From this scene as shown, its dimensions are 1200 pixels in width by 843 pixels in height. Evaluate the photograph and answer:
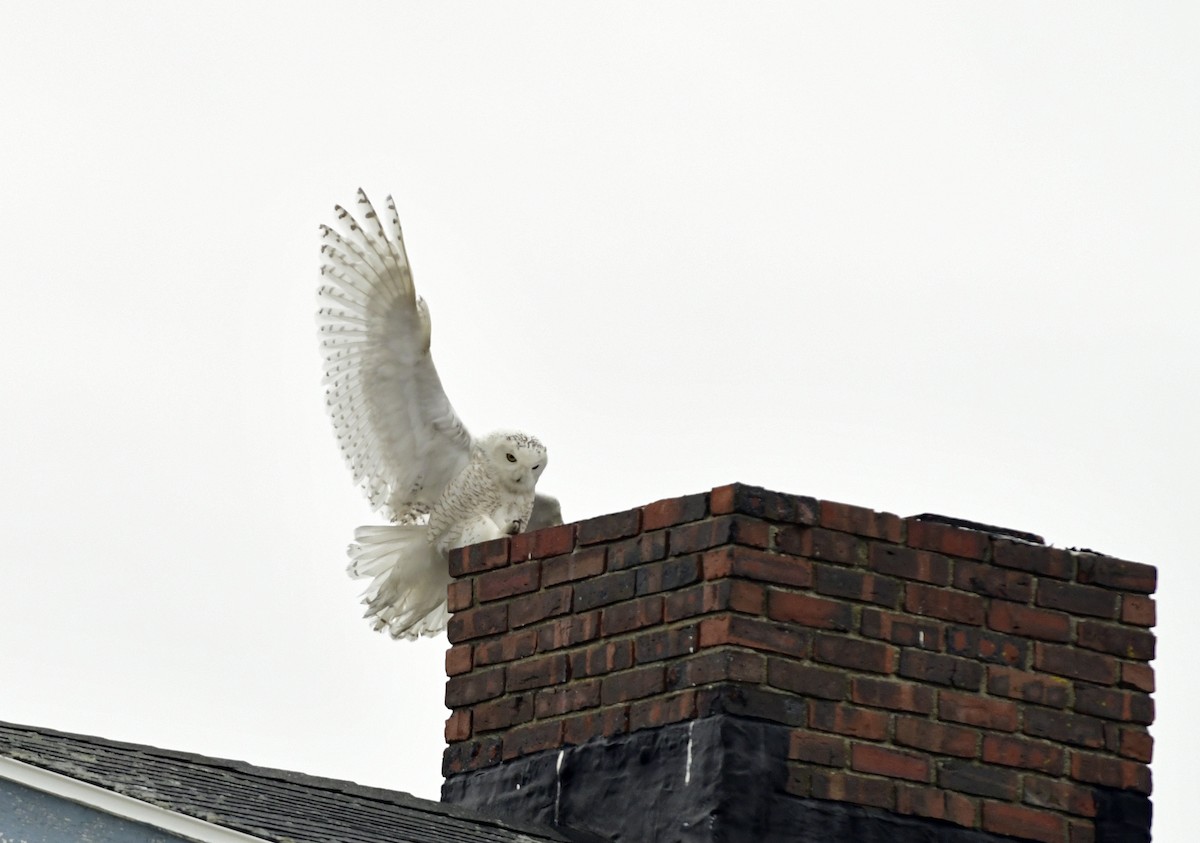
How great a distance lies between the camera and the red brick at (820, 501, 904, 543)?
860cm

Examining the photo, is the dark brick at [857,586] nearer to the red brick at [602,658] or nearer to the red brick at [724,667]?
the red brick at [724,667]

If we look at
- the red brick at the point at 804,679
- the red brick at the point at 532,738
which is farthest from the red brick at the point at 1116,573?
the red brick at the point at 532,738

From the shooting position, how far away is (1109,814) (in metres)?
8.74

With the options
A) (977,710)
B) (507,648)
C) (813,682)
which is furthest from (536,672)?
(977,710)

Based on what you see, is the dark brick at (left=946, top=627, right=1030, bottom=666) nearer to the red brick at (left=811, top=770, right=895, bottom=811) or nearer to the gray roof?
the red brick at (left=811, top=770, right=895, bottom=811)

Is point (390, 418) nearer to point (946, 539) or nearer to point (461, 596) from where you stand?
point (461, 596)

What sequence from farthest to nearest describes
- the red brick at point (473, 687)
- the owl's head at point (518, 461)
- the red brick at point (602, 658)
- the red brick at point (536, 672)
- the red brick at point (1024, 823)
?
1. the owl's head at point (518, 461)
2. the red brick at point (473, 687)
3. the red brick at point (536, 672)
4. the red brick at point (602, 658)
5. the red brick at point (1024, 823)

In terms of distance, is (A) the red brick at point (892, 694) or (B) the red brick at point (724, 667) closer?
(B) the red brick at point (724, 667)

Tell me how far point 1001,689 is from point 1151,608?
649mm

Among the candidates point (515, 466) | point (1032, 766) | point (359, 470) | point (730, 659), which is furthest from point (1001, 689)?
point (359, 470)

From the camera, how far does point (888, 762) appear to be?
27.8 ft

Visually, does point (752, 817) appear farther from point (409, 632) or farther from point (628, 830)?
point (409, 632)

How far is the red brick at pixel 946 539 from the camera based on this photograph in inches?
343

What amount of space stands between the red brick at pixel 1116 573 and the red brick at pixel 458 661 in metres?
1.93
